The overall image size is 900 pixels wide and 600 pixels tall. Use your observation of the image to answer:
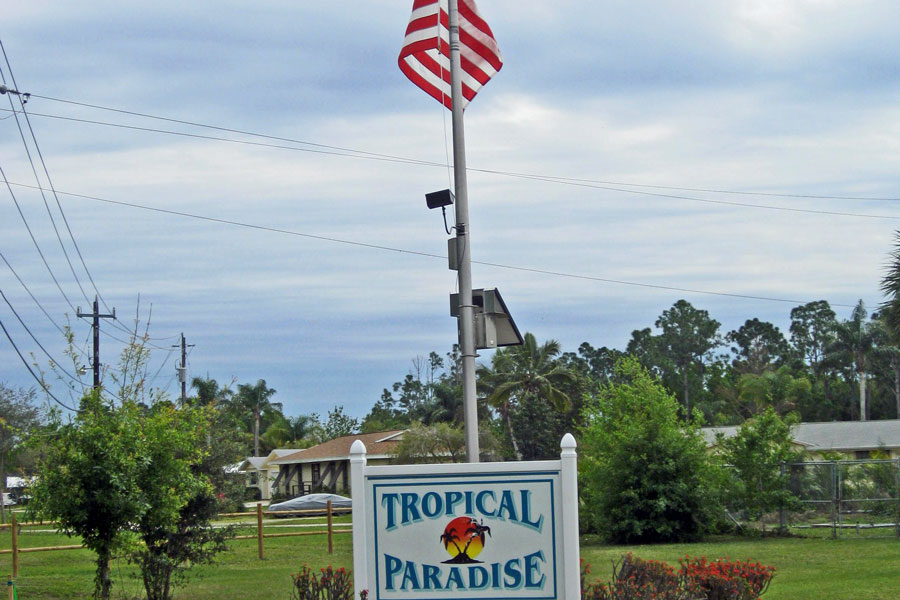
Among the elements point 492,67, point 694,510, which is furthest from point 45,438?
point 694,510

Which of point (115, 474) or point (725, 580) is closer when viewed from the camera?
point (725, 580)

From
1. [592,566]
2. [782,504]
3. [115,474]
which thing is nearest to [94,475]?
[115,474]

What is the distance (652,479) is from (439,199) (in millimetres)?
19803

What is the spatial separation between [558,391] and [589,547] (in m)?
30.8

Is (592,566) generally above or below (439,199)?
below

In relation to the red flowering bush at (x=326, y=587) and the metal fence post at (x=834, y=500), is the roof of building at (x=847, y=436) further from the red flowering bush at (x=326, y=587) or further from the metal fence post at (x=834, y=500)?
the red flowering bush at (x=326, y=587)

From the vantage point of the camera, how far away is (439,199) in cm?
1137

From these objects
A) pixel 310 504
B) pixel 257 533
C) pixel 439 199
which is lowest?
pixel 310 504

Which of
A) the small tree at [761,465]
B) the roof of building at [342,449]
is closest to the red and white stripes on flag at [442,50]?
the small tree at [761,465]

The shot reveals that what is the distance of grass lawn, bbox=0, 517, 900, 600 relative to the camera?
55.1 ft

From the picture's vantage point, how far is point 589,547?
2819 centimetres

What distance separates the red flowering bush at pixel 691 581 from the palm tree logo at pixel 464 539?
1.47 metres

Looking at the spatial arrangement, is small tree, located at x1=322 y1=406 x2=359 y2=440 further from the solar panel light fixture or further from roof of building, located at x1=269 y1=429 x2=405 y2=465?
the solar panel light fixture

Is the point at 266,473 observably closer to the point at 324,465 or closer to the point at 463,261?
the point at 324,465
